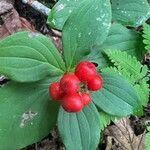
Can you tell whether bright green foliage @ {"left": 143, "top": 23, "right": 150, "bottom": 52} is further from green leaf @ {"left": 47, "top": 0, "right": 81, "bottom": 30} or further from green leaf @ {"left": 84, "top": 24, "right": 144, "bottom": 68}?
green leaf @ {"left": 47, "top": 0, "right": 81, "bottom": 30}

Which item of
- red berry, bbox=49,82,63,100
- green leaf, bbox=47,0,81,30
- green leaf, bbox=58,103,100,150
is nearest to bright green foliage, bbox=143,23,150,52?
green leaf, bbox=47,0,81,30

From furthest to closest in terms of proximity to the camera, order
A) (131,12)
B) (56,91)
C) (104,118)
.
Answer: (131,12) → (104,118) → (56,91)

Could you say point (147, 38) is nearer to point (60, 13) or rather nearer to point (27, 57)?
point (60, 13)

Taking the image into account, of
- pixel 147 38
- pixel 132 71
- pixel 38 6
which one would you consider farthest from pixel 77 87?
pixel 38 6

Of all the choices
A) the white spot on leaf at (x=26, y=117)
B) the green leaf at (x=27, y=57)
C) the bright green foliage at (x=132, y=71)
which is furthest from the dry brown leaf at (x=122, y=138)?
the green leaf at (x=27, y=57)

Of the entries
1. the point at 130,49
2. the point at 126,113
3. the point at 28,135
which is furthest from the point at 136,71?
the point at 28,135
